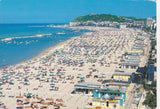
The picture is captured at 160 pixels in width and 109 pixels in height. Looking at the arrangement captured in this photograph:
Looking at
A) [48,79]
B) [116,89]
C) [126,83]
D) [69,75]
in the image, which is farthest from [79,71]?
[116,89]

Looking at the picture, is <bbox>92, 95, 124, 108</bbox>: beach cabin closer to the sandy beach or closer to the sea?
the sandy beach

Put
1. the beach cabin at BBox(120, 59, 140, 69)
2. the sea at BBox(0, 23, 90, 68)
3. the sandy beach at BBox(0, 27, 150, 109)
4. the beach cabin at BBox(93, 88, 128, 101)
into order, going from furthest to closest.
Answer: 1. the sea at BBox(0, 23, 90, 68)
2. the beach cabin at BBox(120, 59, 140, 69)
3. the sandy beach at BBox(0, 27, 150, 109)
4. the beach cabin at BBox(93, 88, 128, 101)

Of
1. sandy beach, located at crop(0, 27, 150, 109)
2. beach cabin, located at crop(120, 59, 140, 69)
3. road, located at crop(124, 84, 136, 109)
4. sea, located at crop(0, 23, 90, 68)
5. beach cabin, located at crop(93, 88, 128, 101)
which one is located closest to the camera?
road, located at crop(124, 84, 136, 109)

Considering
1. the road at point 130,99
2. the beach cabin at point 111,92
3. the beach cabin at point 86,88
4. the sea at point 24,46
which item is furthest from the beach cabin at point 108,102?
the sea at point 24,46

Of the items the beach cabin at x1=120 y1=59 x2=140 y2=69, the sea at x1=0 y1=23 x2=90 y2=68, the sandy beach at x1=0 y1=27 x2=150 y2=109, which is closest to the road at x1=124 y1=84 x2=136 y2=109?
the sandy beach at x1=0 y1=27 x2=150 y2=109

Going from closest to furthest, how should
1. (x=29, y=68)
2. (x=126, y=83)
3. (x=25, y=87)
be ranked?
(x=126, y=83)
(x=25, y=87)
(x=29, y=68)

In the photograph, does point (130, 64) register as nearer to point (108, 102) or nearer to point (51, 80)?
point (51, 80)

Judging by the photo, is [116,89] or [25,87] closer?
[116,89]

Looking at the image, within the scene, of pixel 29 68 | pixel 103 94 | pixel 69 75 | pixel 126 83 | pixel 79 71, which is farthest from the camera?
pixel 29 68

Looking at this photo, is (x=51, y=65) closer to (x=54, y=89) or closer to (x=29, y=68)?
(x=29, y=68)

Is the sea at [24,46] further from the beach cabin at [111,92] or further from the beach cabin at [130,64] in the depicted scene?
the beach cabin at [111,92]

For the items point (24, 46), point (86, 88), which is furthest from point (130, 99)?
point (24, 46)
